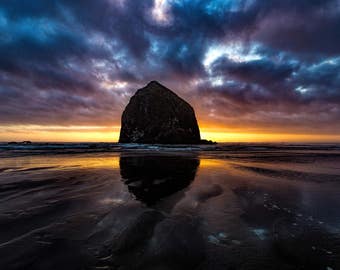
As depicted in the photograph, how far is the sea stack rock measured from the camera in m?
71.8

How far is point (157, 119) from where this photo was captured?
75.3 m

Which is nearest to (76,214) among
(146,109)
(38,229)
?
(38,229)

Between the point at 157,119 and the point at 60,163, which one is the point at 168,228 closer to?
the point at 60,163

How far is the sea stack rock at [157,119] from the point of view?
71812mm

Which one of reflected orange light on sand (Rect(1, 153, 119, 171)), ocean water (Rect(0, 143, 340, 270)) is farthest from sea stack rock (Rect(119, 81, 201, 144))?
ocean water (Rect(0, 143, 340, 270))

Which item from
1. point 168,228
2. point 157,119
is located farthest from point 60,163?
point 157,119

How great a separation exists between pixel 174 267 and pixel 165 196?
11.8ft

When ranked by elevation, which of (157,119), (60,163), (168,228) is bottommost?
(168,228)

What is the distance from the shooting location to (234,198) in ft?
19.7

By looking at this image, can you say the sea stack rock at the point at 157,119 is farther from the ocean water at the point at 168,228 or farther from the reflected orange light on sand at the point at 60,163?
the ocean water at the point at 168,228

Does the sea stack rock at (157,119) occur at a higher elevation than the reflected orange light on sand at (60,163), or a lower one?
higher

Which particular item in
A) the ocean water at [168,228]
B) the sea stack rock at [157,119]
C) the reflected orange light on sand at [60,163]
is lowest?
the ocean water at [168,228]

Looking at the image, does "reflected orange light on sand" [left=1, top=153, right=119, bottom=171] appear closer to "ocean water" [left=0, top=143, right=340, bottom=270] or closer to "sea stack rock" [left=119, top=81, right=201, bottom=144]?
"ocean water" [left=0, top=143, right=340, bottom=270]

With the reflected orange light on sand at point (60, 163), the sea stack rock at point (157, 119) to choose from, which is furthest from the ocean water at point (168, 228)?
the sea stack rock at point (157, 119)
